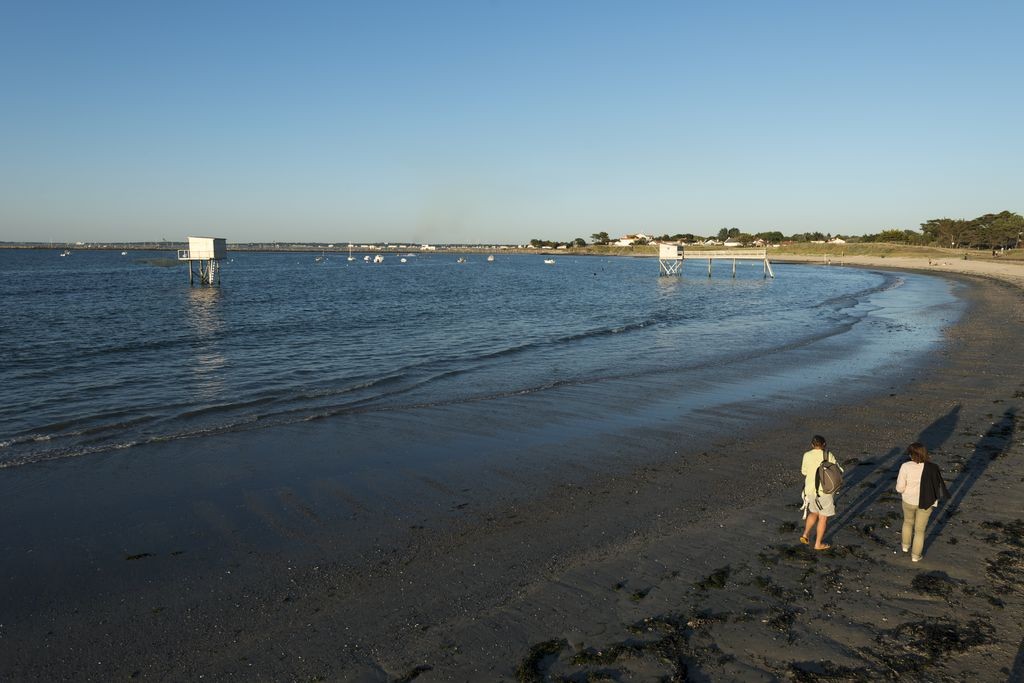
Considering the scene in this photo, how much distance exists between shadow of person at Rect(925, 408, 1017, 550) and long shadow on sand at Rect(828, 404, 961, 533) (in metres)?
0.72

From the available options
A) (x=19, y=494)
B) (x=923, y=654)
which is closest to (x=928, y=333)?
(x=923, y=654)

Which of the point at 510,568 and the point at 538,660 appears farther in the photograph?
the point at 510,568

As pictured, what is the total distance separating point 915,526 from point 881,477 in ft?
11.6

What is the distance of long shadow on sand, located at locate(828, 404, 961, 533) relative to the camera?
31.8ft

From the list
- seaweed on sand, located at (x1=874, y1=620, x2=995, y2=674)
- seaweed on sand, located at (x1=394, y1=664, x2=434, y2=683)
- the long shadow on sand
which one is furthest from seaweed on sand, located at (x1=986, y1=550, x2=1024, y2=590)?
seaweed on sand, located at (x1=394, y1=664, x2=434, y2=683)

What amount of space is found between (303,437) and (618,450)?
705cm

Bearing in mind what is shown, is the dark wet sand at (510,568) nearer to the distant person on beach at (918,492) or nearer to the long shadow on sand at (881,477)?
the long shadow on sand at (881,477)

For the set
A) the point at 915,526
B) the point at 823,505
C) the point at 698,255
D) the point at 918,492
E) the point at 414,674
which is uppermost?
the point at 698,255

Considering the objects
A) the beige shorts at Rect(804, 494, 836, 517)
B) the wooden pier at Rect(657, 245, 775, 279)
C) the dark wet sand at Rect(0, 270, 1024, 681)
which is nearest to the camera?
the dark wet sand at Rect(0, 270, 1024, 681)

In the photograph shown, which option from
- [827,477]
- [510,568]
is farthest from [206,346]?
[827,477]

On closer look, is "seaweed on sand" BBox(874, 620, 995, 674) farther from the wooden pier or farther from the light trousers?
the wooden pier

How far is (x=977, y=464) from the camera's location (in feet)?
38.3

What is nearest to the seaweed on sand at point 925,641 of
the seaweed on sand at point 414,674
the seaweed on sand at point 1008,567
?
the seaweed on sand at point 1008,567

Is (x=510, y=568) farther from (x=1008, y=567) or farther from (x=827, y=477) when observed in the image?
(x=1008, y=567)
